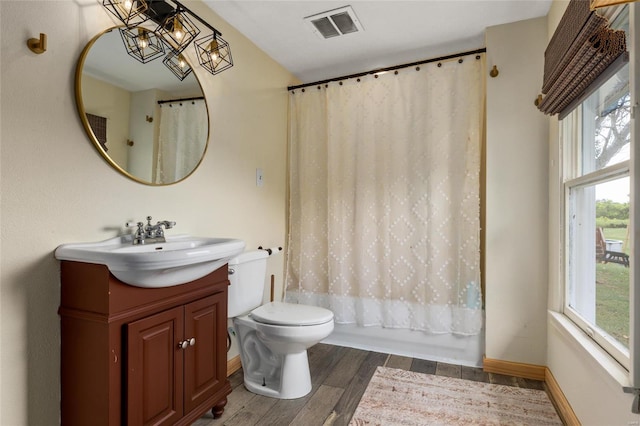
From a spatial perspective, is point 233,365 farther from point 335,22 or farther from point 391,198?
point 335,22

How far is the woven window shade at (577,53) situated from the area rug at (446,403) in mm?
1592

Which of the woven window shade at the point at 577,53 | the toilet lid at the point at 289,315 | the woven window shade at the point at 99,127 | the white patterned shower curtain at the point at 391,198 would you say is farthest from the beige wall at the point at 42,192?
the woven window shade at the point at 577,53

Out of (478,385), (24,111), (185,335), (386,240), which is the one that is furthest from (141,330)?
(478,385)

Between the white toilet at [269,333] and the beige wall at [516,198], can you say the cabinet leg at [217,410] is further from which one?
the beige wall at [516,198]

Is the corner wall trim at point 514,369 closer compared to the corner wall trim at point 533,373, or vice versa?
the corner wall trim at point 533,373

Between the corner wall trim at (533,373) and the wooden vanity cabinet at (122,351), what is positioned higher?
the wooden vanity cabinet at (122,351)

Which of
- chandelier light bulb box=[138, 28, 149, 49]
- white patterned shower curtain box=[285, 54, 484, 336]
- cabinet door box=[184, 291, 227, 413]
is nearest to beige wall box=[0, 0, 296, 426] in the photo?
chandelier light bulb box=[138, 28, 149, 49]

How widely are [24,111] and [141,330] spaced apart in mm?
906

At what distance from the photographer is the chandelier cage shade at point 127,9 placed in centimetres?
149

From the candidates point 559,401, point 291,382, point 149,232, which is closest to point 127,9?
point 149,232

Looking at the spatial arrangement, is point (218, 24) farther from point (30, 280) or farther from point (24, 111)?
point (30, 280)

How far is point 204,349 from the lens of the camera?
1692 millimetres

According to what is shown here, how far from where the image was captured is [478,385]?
2127 millimetres

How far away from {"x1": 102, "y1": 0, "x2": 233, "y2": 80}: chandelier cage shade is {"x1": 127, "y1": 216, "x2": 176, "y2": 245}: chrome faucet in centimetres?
79
